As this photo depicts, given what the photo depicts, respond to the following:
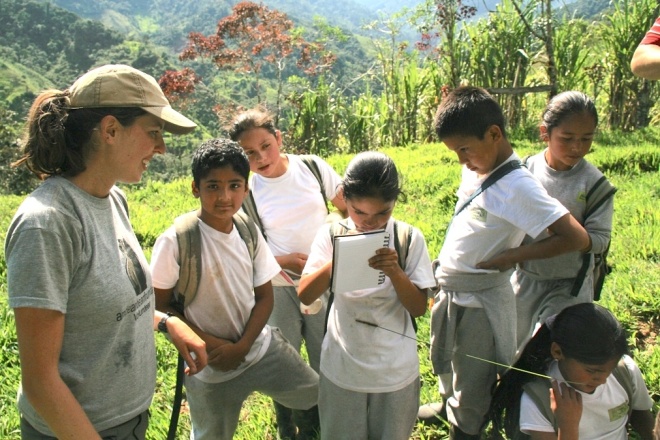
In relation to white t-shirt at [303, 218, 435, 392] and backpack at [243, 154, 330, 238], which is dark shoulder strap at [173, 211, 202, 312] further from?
backpack at [243, 154, 330, 238]

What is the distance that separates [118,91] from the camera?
1479 mm

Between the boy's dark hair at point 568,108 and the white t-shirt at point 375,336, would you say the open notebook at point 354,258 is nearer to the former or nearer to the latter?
the white t-shirt at point 375,336

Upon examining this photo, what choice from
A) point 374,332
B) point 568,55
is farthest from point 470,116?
point 568,55

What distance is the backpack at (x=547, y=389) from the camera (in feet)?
5.99

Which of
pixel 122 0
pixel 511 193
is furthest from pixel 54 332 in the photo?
pixel 122 0

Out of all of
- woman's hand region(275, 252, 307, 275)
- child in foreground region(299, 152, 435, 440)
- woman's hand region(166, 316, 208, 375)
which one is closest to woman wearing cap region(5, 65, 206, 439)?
woman's hand region(166, 316, 208, 375)

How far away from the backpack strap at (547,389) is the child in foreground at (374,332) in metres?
0.40

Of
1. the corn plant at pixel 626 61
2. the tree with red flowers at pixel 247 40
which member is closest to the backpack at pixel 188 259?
the corn plant at pixel 626 61

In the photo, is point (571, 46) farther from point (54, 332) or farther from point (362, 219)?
point (54, 332)

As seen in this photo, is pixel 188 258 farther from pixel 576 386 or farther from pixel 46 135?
pixel 576 386

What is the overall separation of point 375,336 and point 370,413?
29cm

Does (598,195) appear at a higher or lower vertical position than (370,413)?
higher

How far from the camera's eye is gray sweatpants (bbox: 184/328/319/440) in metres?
2.07

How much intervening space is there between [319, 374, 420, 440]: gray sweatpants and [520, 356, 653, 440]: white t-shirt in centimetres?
39
